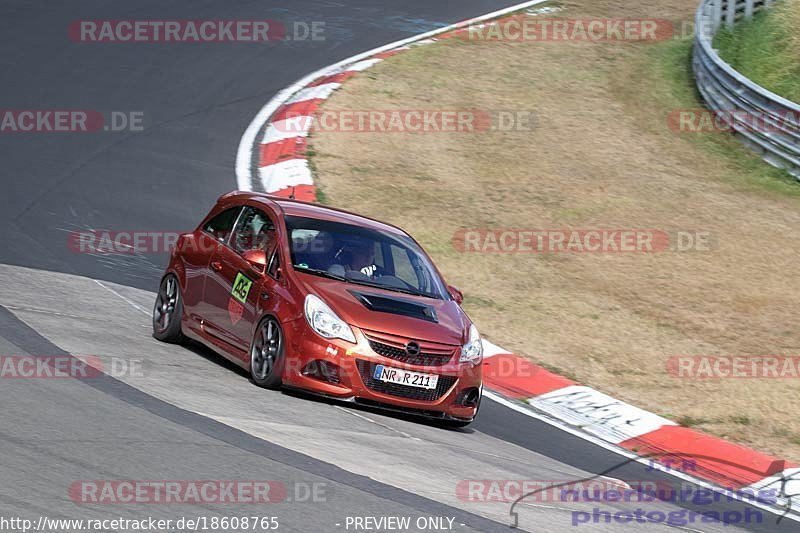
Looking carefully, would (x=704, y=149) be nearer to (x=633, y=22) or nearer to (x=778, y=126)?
(x=778, y=126)

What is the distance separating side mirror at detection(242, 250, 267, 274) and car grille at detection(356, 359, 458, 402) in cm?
125

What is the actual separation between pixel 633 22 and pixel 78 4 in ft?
35.1

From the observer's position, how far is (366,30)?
22.5 metres

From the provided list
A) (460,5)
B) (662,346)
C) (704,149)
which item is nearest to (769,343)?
(662,346)

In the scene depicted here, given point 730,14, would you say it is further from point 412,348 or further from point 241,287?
point 412,348

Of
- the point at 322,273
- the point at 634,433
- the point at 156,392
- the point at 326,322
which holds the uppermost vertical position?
the point at 322,273

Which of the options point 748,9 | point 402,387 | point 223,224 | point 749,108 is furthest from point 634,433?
point 748,9

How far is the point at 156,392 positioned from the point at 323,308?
1365 mm

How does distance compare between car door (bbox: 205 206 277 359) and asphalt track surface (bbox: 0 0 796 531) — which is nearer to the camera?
asphalt track surface (bbox: 0 0 796 531)

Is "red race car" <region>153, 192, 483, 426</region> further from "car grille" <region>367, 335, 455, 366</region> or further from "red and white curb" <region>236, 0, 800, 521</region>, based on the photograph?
"red and white curb" <region>236, 0, 800, 521</region>

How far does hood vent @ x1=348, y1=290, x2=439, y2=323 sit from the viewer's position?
8.87 m

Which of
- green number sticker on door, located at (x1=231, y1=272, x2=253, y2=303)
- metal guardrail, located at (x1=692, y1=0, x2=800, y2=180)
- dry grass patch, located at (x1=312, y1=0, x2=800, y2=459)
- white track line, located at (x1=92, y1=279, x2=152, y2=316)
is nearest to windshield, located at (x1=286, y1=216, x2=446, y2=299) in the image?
green number sticker on door, located at (x1=231, y1=272, x2=253, y2=303)

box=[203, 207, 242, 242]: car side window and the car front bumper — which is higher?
box=[203, 207, 242, 242]: car side window

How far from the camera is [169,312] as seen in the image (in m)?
10.2
